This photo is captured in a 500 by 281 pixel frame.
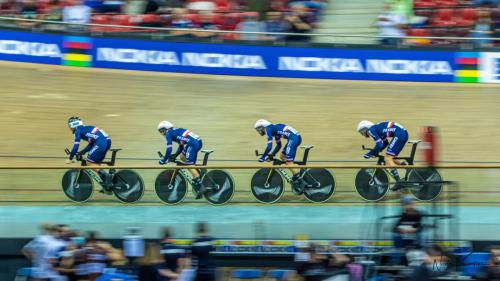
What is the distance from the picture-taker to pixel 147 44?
2219cm

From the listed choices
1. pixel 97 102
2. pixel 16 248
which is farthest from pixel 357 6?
pixel 16 248

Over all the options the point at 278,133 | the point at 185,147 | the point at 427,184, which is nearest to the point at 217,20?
the point at 278,133

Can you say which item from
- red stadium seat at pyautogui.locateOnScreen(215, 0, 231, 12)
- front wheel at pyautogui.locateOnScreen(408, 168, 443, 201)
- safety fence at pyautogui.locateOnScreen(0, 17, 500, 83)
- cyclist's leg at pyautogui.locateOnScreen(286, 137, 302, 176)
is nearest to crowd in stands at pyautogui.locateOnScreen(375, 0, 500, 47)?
safety fence at pyautogui.locateOnScreen(0, 17, 500, 83)

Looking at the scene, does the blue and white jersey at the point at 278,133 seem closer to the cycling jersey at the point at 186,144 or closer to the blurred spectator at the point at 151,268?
the cycling jersey at the point at 186,144

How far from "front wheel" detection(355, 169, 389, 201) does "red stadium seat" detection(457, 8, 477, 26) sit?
8728mm

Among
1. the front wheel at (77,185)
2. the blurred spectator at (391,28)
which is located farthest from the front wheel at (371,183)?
the blurred spectator at (391,28)

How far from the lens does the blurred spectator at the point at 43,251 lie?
12680 mm

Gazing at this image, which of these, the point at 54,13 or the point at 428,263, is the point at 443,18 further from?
the point at 428,263

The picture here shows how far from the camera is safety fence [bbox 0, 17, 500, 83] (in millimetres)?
21797

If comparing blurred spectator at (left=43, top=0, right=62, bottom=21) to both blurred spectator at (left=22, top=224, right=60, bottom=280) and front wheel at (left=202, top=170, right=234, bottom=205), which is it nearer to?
front wheel at (left=202, top=170, right=234, bottom=205)

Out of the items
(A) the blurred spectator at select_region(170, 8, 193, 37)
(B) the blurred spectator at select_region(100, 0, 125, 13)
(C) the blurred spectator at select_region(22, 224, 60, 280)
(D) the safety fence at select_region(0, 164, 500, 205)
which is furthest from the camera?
(B) the blurred spectator at select_region(100, 0, 125, 13)

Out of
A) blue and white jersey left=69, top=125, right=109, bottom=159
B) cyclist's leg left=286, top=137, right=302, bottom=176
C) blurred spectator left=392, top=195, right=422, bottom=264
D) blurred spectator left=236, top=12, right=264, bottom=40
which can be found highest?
blurred spectator left=236, top=12, right=264, bottom=40

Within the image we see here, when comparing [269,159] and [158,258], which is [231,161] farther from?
[158,258]

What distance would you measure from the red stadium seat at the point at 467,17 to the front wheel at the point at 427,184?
8909 mm
